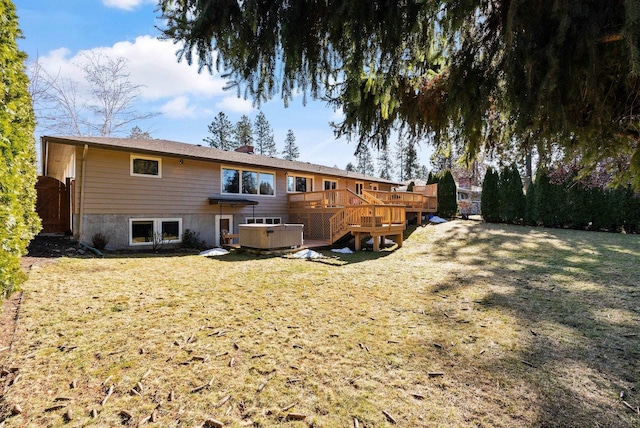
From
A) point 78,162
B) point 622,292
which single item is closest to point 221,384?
point 622,292

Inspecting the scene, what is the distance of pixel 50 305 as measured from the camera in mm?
4191

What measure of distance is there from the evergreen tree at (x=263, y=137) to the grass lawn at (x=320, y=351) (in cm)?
3947

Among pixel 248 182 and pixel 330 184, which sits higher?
pixel 330 184

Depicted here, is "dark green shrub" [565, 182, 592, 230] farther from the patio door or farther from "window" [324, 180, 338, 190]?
the patio door

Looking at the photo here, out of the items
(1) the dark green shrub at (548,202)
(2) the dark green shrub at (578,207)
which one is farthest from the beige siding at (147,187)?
(2) the dark green shrub at (578,207)

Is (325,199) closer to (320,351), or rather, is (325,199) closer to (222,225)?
(222,225)

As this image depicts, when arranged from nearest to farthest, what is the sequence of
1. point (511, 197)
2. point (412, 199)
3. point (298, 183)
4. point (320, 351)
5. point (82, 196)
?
point (320, 351) → point (82, 196) → point (298, 183) → point (412, 199) → point (511, 197)

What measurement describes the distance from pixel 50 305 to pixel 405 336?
15.7 ft

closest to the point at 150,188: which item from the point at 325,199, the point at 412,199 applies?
the point at 325,199

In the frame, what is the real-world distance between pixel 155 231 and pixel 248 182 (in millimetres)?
4486

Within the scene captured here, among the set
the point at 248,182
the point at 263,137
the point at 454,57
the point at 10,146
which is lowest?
the point at 10,146

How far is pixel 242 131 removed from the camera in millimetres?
41156

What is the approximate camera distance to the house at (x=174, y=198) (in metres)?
9.84

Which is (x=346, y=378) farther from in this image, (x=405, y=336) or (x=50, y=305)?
(x=50, y=305)
